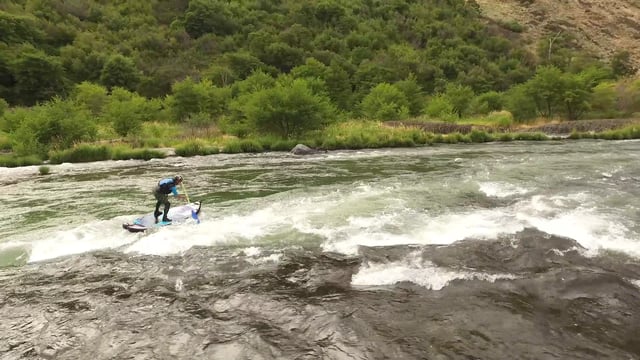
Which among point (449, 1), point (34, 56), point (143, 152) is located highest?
point (449, 1)

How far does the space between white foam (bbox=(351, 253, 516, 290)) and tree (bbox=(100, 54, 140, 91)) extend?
65354 mm

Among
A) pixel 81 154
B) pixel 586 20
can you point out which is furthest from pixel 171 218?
pixel 586 20

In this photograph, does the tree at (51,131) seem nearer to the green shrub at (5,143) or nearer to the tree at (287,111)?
the green shrub at (5,143)

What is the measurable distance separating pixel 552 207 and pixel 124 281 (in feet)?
37.9

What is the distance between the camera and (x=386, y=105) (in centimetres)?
4697

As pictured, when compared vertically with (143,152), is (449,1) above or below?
above

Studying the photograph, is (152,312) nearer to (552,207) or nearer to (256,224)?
(256,224)

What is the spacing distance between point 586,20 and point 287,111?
10557cm

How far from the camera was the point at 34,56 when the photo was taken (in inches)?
2286

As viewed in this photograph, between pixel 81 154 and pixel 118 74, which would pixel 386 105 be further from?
pixel 118 74

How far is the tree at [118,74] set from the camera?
65.2 meters

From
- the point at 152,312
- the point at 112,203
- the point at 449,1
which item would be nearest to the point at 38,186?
the point at 112,203

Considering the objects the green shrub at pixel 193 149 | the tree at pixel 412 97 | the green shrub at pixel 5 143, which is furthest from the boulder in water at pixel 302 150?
the tree at pixel 412 97

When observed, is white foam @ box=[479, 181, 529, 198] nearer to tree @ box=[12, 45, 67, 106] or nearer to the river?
the river
